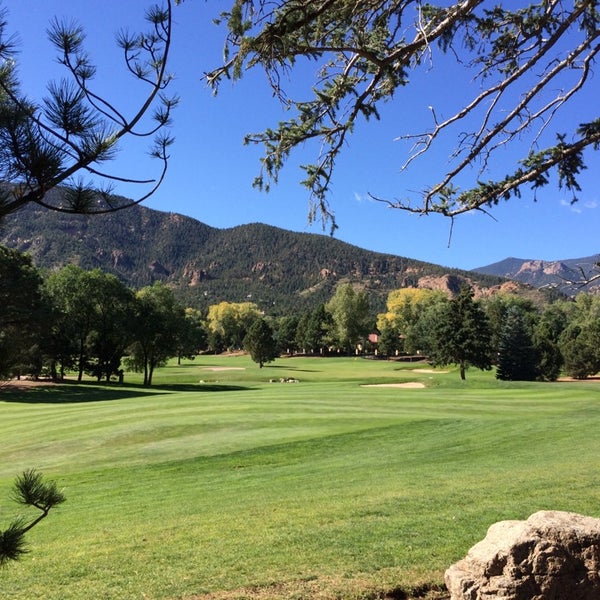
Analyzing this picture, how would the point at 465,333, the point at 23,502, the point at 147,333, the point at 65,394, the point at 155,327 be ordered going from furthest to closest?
1. the point at 465,333
2. the point at 155,327
3. the point at 147,333
4. the point at 65,394
5. the point at 23,502

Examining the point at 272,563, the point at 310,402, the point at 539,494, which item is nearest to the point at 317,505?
the point at 272,563

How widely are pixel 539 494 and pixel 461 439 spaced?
5.74m

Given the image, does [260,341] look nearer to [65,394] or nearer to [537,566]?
[65,394]

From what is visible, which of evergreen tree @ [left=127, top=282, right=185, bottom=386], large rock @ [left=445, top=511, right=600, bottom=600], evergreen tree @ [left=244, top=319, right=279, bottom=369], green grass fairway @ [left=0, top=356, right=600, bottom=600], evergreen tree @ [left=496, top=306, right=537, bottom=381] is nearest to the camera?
large rock @ [left=445, top=511, right=600, bottom=600]

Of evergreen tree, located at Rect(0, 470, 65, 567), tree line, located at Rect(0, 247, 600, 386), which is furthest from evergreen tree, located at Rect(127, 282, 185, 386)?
evergreen tree, located at Rect(0, 470, 65, 567)

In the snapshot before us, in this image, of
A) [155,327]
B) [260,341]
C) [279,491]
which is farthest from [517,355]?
[279,491]

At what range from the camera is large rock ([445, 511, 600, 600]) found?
12.1 feet

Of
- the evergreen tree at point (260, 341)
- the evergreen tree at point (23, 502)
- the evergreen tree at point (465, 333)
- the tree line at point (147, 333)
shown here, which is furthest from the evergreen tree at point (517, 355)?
the evergreen tree at point (23, 502)

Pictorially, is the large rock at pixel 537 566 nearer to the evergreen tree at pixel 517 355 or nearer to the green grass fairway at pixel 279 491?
the green grass fairway at pixel 279 491

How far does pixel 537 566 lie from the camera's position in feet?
12.2

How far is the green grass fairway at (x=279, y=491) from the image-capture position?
571cm

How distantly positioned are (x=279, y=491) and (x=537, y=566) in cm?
641

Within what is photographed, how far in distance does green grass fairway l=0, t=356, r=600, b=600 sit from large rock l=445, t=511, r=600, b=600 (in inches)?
58.7

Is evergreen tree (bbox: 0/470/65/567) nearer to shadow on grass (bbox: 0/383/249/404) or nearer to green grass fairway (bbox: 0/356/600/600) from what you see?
green grass fairway (bbox: 0/356/600/600)
